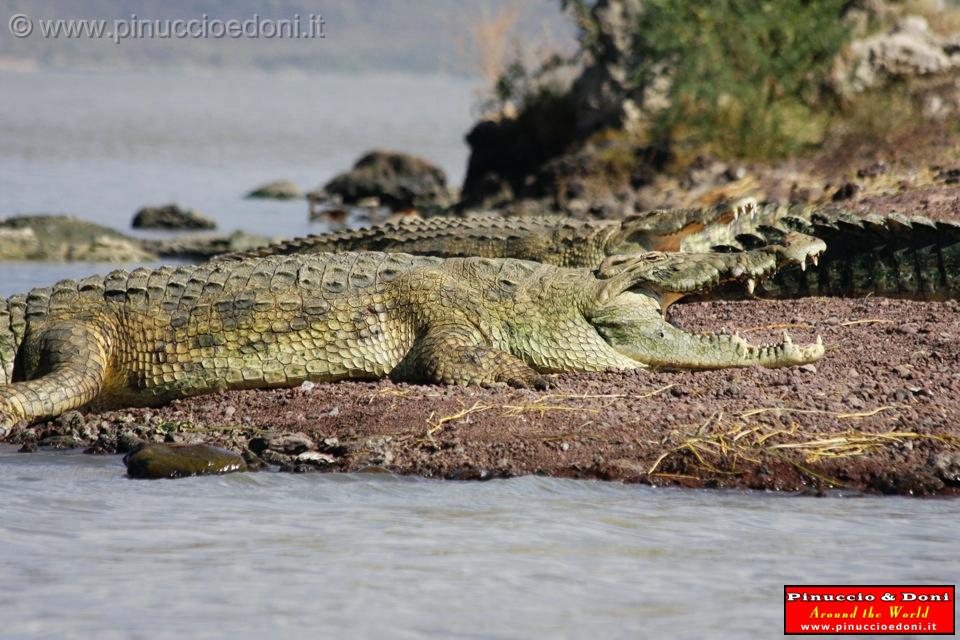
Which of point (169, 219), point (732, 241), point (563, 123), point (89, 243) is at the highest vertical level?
point (563, 123)

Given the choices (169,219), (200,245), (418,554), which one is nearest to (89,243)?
(200,245)

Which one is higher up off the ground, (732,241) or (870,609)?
(732,241)

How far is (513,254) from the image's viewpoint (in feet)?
33.9

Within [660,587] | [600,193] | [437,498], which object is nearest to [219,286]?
[437,498]

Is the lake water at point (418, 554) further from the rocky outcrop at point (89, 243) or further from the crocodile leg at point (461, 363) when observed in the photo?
the rocky outcrop at point (89, 243)

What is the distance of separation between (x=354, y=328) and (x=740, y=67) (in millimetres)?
11235

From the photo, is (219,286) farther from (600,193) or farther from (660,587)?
(600,193)

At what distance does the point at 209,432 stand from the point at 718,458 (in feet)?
7.71

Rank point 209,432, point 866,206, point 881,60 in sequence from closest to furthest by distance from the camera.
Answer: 1. point 209,432
2. point 866,206
3. point 881,60

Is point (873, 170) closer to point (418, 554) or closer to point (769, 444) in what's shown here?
point (769, 444)

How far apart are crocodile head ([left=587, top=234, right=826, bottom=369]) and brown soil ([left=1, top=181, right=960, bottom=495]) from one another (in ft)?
0.41

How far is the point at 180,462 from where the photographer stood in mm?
6023

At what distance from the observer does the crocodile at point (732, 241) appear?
8.45 meters

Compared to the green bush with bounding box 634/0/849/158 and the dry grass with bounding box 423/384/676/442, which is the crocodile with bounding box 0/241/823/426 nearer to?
the dry grass with bounding box 423/384/676/442
